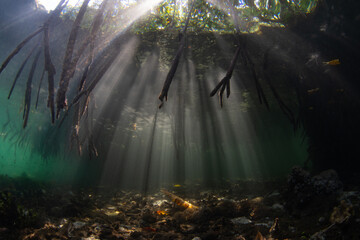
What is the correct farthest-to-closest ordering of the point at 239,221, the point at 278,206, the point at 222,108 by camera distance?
the point at 222,108
the point at 278,206
the point at 239,221

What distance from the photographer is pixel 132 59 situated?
1020 cm

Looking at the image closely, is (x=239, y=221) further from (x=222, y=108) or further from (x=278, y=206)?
(x=222, y=108)

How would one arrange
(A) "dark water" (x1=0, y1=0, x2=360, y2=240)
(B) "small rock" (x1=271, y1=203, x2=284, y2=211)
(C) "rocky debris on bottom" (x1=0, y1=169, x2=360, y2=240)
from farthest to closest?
(B) "small rock" (x1=271, y1=203, x2=284, y2=211)
(A) "dark water" (x1=0, y1=0, x2=360, y2=240)
(C) "rocky debris on bottom" (x1=0, y1=169, x2=360, y2=240)

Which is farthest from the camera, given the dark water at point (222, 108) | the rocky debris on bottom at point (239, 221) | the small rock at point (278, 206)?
Result: the small rock at point (278, 206)

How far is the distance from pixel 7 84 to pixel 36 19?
11.1m

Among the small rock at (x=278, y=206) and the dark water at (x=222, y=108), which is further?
the small rock at (x=278, y=206)

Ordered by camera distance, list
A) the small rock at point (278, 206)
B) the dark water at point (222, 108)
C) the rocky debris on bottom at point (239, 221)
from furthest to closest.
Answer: the small rock at point (278, 206)
the dark water at point (222, 108)
the rocky debris on bottom at point (239, 221)

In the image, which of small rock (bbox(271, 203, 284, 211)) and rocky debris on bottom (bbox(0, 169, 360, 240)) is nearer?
A: rocky debris on bottom (bbox(0, 169, 360, 240))

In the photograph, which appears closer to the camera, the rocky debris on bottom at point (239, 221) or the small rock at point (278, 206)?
the rocky debris on bottom at point (239, 221)

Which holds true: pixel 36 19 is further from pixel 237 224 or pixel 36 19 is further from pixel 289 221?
pixel 289 221

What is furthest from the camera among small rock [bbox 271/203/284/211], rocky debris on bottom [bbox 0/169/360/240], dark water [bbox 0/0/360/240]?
small rock [bbox 271/203/284/211]

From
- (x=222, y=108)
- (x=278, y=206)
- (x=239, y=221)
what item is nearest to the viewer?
(x=239, y=221)

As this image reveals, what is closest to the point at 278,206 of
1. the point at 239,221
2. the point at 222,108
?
the point at 239,221

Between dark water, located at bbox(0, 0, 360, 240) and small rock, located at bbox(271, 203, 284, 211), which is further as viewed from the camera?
small rock, located at bbox(271, 203, 284, 211)
